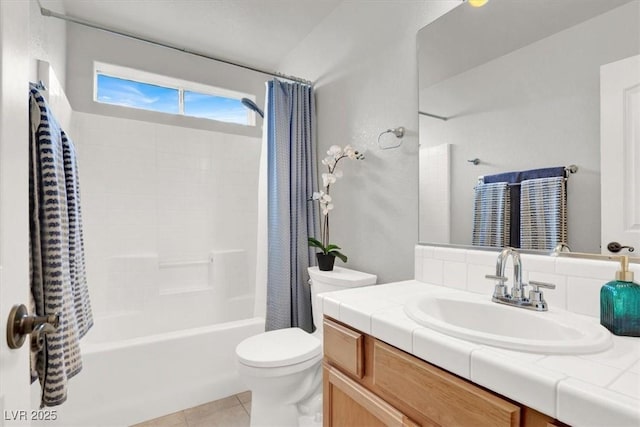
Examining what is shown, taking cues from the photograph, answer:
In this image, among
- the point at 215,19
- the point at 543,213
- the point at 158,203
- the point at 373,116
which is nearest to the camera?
the point at 543,213

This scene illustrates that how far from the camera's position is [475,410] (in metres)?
0.64

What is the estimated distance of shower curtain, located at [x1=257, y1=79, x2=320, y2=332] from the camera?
7.09 feet

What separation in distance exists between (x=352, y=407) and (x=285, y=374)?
546 mm

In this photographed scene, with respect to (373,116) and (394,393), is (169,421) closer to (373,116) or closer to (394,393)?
(394,393)

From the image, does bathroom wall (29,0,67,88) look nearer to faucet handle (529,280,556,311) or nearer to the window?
the window

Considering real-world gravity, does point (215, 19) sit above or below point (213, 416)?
above

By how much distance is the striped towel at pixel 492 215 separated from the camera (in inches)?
45.9

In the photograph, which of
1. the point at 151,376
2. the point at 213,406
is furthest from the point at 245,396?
the point at 151,376

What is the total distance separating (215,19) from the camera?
2.20 metres

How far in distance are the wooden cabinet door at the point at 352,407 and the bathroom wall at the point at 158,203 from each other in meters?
1.92

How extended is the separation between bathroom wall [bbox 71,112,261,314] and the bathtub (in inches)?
33.5

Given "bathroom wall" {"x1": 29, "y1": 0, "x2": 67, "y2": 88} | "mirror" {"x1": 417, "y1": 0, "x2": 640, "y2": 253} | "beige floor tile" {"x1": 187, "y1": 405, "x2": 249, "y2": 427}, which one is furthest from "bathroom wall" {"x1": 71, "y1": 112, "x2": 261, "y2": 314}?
"mirror" {"x1": 417, "y1": 0, "x2": 640, "y2": 253}

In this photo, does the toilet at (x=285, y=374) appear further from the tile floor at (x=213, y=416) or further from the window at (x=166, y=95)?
the window at (x=166, y=95)

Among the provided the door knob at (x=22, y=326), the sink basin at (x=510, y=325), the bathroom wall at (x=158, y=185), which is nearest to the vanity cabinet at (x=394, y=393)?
the sink basin at (x=510, y=325)
